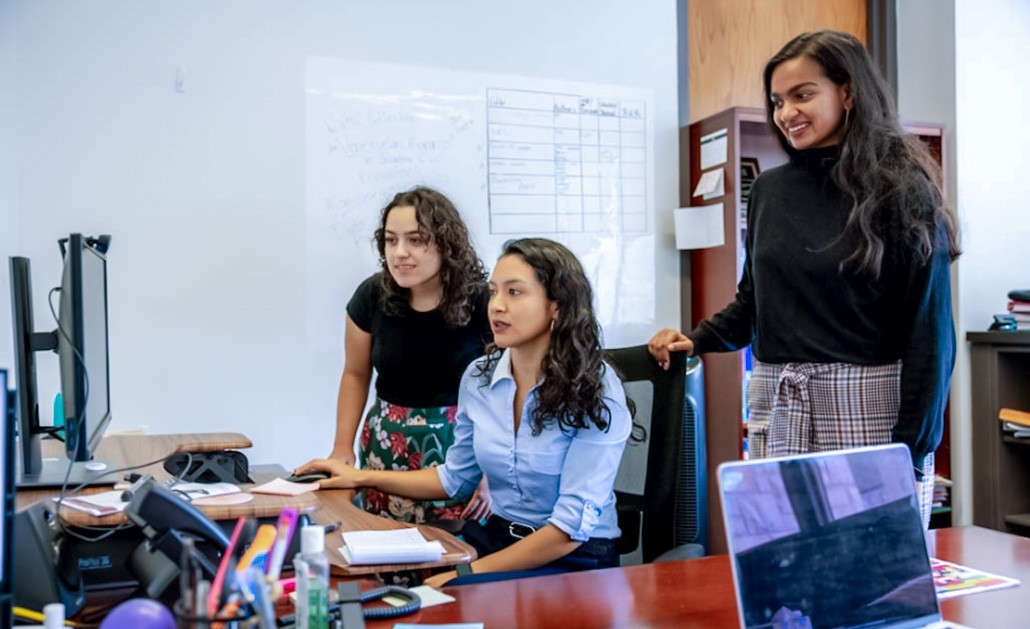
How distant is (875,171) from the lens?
1.69 meters

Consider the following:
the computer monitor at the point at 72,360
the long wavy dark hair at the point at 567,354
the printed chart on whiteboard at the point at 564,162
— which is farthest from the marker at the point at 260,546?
the printed chart on whiteboard at the point at 564,162

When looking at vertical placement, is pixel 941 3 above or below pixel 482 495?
above

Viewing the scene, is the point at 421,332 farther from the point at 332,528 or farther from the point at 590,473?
the point at 332,528

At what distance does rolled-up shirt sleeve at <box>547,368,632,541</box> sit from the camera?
62.9 inches

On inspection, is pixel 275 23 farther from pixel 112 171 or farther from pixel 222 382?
pixel 222 382

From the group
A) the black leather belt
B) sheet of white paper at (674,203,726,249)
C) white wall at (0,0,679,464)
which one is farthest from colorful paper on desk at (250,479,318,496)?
sheet of white paper at (674,203,726,249)

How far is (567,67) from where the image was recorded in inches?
134

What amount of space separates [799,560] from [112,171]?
2495mm

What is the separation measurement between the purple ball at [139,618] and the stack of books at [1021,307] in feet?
11.5

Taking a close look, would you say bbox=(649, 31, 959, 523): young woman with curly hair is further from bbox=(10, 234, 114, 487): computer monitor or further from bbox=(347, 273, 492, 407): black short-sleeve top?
bbox=(10, 234, 114, 487): computer monitor

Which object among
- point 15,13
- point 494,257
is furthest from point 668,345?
point 15,13

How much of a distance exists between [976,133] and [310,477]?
3065 millimetres

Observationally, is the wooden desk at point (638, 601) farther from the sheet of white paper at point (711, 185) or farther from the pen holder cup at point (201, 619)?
the sheet of white paper at point (711, 185)

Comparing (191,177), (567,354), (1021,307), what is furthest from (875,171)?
(1021,307)
